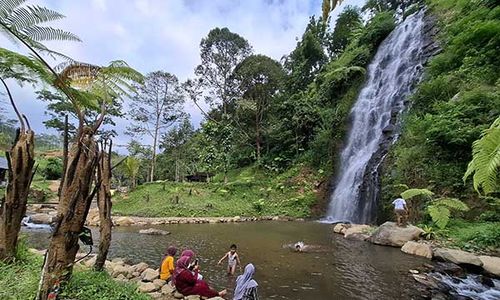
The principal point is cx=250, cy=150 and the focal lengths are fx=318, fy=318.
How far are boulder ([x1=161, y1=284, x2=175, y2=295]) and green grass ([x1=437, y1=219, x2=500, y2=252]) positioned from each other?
25.8ft

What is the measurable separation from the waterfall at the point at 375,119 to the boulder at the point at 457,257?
19.4 feet

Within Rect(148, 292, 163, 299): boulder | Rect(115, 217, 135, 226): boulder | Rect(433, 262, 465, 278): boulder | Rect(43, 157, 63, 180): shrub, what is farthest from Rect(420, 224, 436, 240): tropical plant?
Rect(43, 157, 63, 180): shrub

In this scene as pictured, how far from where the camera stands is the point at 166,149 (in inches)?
1150

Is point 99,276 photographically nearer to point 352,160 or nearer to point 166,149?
point 352,160

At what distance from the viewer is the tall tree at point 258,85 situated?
2388 centimetres

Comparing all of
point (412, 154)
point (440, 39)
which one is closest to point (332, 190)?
point (412, 154)

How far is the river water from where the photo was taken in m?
6.39

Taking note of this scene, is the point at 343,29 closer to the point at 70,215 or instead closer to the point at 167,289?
the point at 167,289

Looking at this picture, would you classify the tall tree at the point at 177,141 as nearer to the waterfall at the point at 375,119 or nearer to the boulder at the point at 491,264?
the waterfall at the point at 375,119

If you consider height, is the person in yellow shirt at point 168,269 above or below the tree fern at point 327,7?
below

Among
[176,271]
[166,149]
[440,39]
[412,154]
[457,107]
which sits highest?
[440,39]

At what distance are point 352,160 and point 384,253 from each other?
9670 millimetres

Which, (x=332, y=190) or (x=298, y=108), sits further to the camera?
(x=298, y=108)

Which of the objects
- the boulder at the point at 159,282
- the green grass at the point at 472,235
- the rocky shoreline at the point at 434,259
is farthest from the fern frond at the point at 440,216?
the boulder at the point at 159,282
